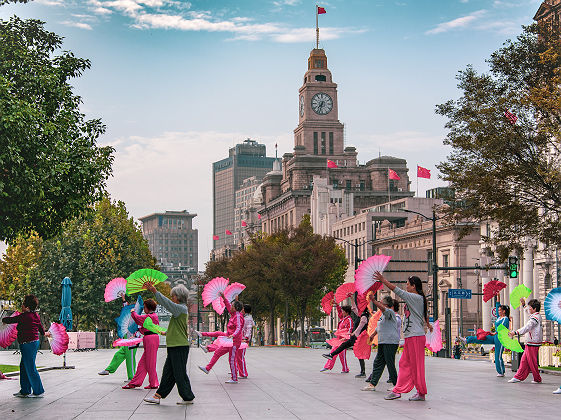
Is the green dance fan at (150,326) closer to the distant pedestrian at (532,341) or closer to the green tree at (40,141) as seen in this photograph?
the green tree at (40,141)

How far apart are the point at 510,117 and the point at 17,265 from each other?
63498 millimetres

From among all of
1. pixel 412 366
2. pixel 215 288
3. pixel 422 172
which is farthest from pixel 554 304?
pixel 422 172

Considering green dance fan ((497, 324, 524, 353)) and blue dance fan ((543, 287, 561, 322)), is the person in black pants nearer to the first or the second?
blue dance fan ((543, 287, 561, 322))

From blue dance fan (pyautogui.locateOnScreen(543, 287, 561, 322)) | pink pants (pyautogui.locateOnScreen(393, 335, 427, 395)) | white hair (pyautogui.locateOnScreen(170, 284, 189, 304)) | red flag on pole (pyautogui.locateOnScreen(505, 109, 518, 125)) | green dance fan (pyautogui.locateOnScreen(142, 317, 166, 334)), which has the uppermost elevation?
red flag on pole (pyautogui.locateOnScreen(505, 109, 518, 125))

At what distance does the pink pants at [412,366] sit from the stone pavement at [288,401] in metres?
0.31

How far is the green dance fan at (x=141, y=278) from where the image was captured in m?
17.8

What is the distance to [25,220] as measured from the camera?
24.8m

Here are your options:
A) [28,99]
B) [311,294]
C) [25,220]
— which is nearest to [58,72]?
[28,99]

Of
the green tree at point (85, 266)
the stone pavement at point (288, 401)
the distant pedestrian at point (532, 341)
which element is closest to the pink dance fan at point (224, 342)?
the stone pavement at point (288, 401)

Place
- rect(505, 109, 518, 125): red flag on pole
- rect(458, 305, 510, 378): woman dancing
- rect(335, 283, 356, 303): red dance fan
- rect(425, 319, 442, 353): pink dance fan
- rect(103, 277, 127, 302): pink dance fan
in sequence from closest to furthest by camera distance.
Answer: rect(103, 277, 127, 302): pink dance fan, rect(425, 319, 442, 353): pink dance fan, rect(458, 305, 510, 378): woman dancing, rect(335, 283, 356, 303): red dance fan, rect(505, 109, 518, 125): red flag on pole

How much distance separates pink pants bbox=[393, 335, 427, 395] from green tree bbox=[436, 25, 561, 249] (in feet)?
49.6

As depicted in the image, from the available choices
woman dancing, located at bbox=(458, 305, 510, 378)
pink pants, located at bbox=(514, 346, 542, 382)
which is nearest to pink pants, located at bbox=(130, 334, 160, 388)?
pink pants, located at bbox=(514, 346, 542, 382)

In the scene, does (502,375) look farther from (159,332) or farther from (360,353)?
(159,332)

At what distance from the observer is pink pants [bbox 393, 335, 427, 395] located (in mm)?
17875
